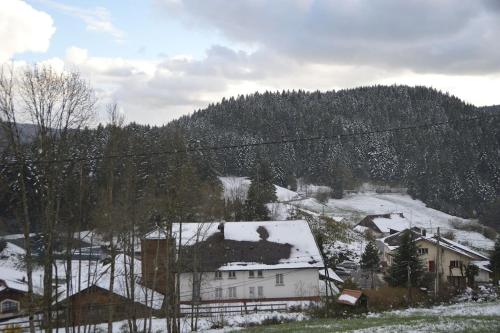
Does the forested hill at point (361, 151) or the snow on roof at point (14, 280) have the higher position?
the forested hill at point (361, 151)

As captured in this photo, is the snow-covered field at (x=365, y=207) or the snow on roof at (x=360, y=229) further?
the snow-covered field at (x=365, y=207)

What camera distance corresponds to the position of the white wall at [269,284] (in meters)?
38.2

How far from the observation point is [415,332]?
46.4 ft

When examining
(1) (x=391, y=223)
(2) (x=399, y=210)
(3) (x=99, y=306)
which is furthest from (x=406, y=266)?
(2) (x=399, y=210)

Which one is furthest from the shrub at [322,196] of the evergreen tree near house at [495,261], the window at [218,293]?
the window at [218,293]

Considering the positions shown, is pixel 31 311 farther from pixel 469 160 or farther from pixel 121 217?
pixel 469 160

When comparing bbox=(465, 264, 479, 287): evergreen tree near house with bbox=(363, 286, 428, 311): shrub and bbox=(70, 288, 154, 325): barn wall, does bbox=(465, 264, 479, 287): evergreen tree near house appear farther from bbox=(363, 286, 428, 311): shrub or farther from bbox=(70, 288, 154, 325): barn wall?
bbox=(70, 288, 154, 325): barn wall

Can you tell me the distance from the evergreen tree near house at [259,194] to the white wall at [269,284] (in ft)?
100

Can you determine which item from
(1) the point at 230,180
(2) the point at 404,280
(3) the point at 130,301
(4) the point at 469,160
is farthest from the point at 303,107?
(3) the point at 130,301

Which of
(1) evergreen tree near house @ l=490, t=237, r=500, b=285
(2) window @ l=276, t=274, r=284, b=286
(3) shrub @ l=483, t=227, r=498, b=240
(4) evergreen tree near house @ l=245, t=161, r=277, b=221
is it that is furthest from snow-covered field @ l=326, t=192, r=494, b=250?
(2) window @ l=276, t=274, r=284, b=286

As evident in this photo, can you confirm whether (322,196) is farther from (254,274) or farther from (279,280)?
(254,274)

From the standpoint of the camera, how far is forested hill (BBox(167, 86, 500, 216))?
138m

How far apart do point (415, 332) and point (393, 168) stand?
156 meters

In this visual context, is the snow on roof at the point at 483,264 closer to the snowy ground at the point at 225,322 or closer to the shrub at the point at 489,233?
the snowy ground at the point at 225,322
